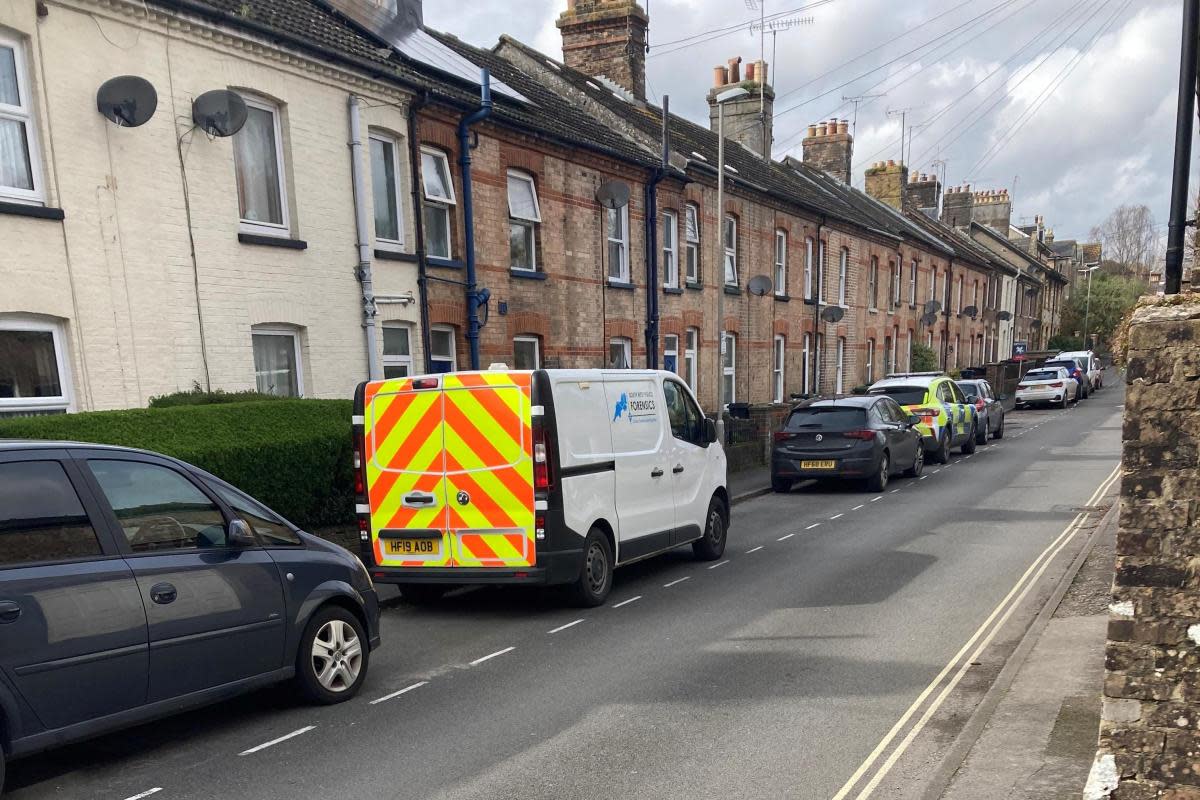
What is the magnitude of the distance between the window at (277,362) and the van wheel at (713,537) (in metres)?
5.53

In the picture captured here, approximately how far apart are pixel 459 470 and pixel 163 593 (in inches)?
117

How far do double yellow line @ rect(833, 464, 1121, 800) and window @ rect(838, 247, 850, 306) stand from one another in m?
20.5

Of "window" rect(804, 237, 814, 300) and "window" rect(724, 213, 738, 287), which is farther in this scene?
"window" rect(804, 237, 814, 300)

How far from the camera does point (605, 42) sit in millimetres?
23172

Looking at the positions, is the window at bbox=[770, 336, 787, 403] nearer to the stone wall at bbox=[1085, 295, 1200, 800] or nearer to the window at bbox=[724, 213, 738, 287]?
the window at bbox=[724, 213, 738, 287]

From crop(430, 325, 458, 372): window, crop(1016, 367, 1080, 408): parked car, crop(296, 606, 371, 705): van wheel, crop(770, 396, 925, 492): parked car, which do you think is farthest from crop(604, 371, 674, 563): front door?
crop(1016, 367, 1080, 408): parked car

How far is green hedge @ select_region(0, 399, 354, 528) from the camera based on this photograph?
724 cm

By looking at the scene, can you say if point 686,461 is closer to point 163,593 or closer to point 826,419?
point 163,593

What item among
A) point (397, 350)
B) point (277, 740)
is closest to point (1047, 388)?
point (397, 350)

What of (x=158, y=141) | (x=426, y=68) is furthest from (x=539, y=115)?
(x=158, y=141)

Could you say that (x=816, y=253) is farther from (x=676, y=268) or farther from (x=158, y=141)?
(x=158, y=141)

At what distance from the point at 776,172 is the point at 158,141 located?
2225 cm

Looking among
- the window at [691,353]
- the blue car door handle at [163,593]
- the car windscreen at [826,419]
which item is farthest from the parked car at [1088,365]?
the blue car door handle at [163,593]

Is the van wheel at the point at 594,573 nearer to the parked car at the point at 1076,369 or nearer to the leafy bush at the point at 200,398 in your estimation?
the leafy bush at the point at 200,398
